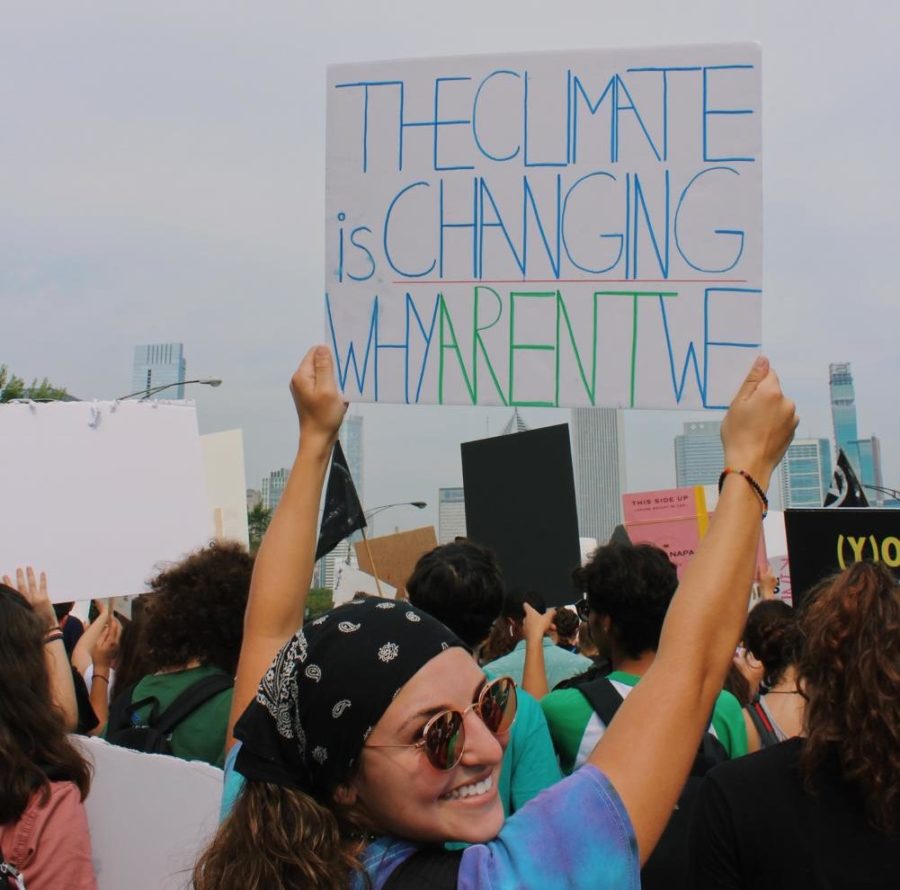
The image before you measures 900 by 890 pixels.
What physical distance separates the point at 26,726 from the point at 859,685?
1.90 meters

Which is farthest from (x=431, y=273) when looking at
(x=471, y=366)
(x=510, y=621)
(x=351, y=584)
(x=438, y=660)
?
(x=351, y=584)

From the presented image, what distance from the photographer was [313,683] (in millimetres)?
1348

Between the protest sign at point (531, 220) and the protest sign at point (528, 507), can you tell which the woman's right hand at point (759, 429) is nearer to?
the protest sign at point (531, 220)

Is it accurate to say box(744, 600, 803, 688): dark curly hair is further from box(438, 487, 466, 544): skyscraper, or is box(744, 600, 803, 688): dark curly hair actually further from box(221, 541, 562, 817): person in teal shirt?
box(438, 487, 466, 544): skyscraper

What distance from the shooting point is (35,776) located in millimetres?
2379

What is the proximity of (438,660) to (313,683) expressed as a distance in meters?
0.17

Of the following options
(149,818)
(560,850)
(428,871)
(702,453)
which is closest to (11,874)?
(149,818)

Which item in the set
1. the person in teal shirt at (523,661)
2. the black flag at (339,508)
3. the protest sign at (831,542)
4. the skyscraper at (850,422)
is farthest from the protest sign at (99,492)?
the skyscraper at (850,422)

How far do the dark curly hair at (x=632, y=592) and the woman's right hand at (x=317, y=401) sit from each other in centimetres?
152

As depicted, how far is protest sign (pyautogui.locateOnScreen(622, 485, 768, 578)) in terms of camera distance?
7.75 m

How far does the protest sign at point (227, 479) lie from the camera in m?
7.54

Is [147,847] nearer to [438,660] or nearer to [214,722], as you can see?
[214,722]

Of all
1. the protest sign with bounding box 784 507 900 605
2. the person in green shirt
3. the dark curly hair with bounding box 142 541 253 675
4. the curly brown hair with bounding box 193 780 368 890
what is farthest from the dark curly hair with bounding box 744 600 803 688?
the curly brown hair with bounding box 193 780 368 890

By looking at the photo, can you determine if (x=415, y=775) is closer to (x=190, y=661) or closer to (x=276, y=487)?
(x=190, y=661)
